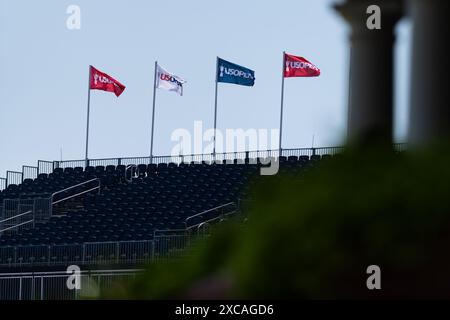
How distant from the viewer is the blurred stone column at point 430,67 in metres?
12.8

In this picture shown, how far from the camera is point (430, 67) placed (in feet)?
42.8

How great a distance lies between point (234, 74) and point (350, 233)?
51860 millimetres

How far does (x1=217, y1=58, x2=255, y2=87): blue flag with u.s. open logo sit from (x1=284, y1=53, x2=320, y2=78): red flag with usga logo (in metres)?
1.95

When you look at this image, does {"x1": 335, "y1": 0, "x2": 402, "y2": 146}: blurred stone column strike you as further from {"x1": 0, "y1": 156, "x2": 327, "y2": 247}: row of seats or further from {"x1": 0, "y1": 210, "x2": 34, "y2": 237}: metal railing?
{"x1": 0, "y1": 210, "x2": 34, "y2": 237}: metal railing

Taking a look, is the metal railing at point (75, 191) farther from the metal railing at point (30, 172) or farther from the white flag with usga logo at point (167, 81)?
the white flag with usga logo at point (167, 81)

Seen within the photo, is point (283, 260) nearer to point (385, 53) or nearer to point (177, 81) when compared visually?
point (385, 53)

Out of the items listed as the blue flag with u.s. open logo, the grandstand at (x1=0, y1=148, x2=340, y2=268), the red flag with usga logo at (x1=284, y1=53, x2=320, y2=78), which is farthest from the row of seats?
the red flag with usga logo at (x1=284, y1=53, x2=320, y2=78)

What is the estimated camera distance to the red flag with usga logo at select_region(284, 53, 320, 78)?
58.8 meters

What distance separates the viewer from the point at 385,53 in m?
13.6

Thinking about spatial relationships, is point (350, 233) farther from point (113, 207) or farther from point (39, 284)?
point (113, 207)

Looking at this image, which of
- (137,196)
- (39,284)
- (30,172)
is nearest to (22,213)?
(137,196)

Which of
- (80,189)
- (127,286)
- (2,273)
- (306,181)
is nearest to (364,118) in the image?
(127,286)
